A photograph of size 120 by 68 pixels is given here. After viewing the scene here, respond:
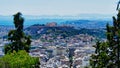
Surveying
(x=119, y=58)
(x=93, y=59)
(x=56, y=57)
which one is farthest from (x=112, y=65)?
(x=56, y=57)

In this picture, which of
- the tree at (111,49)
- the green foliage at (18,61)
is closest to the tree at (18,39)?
the green foliage at (18,61)

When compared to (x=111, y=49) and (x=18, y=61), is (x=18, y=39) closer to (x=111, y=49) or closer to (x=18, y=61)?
(x=18, y=61)

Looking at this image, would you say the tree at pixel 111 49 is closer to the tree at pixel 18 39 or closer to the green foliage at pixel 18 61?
the green foliage at pixel 18 61

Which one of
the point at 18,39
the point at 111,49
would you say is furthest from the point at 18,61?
the point at 18,39

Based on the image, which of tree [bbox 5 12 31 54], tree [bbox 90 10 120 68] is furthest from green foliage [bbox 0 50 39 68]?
tree [bbox 90 10 120 68]

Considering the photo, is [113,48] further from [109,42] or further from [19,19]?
[19,19]

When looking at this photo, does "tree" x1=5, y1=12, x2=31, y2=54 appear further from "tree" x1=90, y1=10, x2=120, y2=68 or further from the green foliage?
"tree" x1=90, y1=10, x2=120, y2=68
